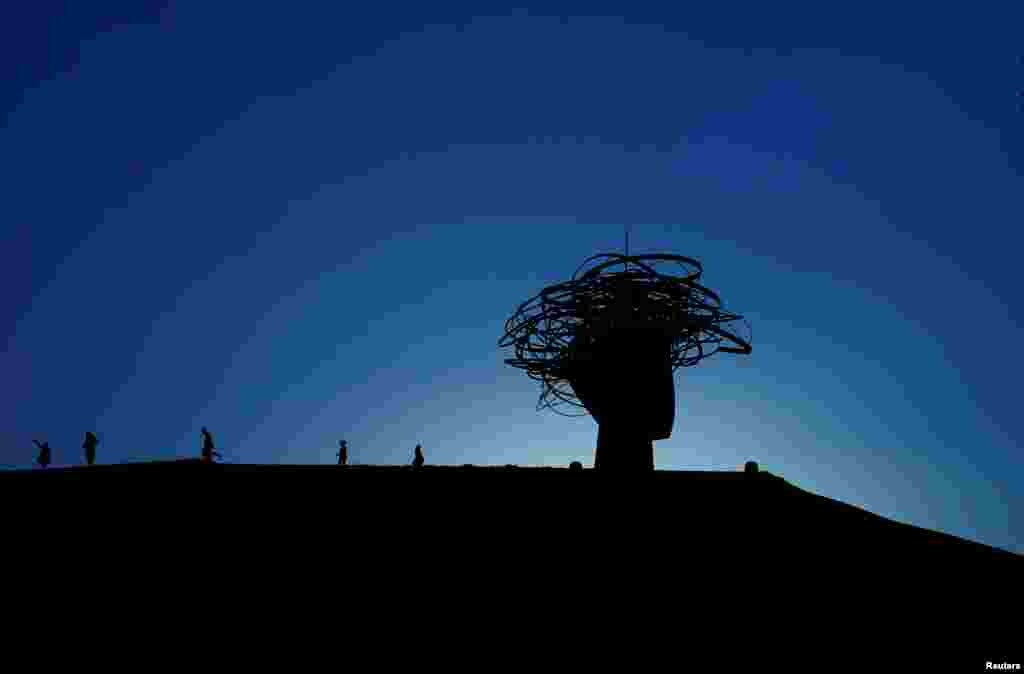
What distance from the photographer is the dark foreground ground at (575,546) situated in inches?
350

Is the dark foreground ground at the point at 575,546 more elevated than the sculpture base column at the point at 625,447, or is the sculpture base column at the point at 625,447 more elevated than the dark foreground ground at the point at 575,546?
the sculpture base column at the point at 625,447

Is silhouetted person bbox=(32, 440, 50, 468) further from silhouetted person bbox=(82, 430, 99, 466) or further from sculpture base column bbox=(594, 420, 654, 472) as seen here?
sculpture base column bbox=(594, 420, 654, 472)

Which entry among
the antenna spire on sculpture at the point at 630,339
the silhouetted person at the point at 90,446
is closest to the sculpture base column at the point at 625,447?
the antenna spire on sculpture at the point at 630,339

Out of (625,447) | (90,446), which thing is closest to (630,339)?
(625,447)

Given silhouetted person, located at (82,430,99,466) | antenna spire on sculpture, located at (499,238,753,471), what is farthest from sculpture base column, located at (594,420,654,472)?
silhouetted person, located at (82,430,99,466)

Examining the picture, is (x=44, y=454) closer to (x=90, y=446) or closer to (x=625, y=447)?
(x=90, y=446)

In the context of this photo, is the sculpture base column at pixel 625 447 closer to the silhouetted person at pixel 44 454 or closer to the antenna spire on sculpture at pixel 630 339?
the antenna spire on sculpture at pixel 630 339

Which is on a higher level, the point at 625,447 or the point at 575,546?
the point at 625,447

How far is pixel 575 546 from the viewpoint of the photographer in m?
9.36

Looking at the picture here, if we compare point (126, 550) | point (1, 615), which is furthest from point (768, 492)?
point (1, 615)

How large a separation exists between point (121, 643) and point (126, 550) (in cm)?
127

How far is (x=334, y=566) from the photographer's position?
9.11 metres

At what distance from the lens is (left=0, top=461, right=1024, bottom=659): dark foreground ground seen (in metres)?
8.89

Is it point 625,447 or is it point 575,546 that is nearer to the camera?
point 575,546
